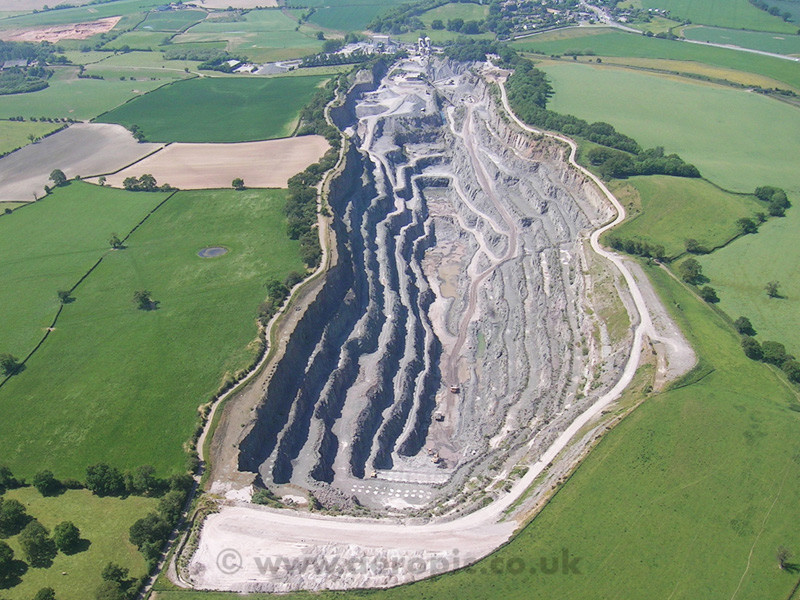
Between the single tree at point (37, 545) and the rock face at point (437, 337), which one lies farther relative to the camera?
the rock face at point (437, 337)

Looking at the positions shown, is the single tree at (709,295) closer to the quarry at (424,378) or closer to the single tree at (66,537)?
the quarry at (424,378)

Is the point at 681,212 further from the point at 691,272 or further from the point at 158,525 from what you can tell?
the point at 158,525

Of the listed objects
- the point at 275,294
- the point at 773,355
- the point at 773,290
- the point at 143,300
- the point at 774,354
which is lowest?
the point at 143,300

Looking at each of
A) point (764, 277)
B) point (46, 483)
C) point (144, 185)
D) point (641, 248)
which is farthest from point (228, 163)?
point (764, 277)

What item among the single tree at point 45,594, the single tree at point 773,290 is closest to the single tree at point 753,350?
the single tree at point 773,290

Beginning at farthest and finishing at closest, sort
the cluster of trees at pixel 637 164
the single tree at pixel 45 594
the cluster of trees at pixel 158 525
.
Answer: the cluster of trees at pixel 637 164, the cluster of trees at pixel 158 525, the single tree at pixel 45 594

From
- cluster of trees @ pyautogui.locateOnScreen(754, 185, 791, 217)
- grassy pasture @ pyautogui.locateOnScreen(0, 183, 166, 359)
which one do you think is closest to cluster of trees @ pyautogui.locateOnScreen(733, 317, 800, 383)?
cluster of trees @ pyautogui.locateOnScreen(754, 185, 791, 217)
